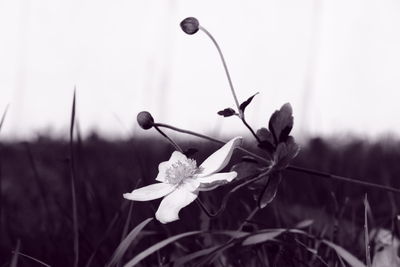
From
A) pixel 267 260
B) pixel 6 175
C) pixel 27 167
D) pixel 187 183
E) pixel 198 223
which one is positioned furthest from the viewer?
pixel 27 167

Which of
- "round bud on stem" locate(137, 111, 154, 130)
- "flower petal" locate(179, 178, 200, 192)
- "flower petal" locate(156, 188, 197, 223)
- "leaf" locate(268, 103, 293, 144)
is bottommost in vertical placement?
"flower petal" locate(156, 188, 197, 223)

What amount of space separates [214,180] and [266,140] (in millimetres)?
89

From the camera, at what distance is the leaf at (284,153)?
0.55 m

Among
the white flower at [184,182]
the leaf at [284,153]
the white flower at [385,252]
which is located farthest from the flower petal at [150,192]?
the white flower at [385,252]

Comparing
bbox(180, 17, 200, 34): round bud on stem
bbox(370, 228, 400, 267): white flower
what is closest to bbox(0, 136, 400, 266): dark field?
bbox(370, 228, 400, 267): white flower

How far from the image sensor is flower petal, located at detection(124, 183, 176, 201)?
0.53m

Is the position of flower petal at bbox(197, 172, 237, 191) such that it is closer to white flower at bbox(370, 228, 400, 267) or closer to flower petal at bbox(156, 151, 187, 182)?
flower petal at bbox(156, 151, 187, 182)

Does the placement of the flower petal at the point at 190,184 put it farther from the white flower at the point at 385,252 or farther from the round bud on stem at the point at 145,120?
the white flower at the point at 385,252

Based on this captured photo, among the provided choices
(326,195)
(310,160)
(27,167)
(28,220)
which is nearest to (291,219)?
(326,195)

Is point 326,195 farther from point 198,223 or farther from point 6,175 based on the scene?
point 6,175

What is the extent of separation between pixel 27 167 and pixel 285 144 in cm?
132

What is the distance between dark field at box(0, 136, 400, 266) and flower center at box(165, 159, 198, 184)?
5cm

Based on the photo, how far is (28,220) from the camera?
1.11 m

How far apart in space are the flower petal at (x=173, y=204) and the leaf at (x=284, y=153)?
3.5 inches
